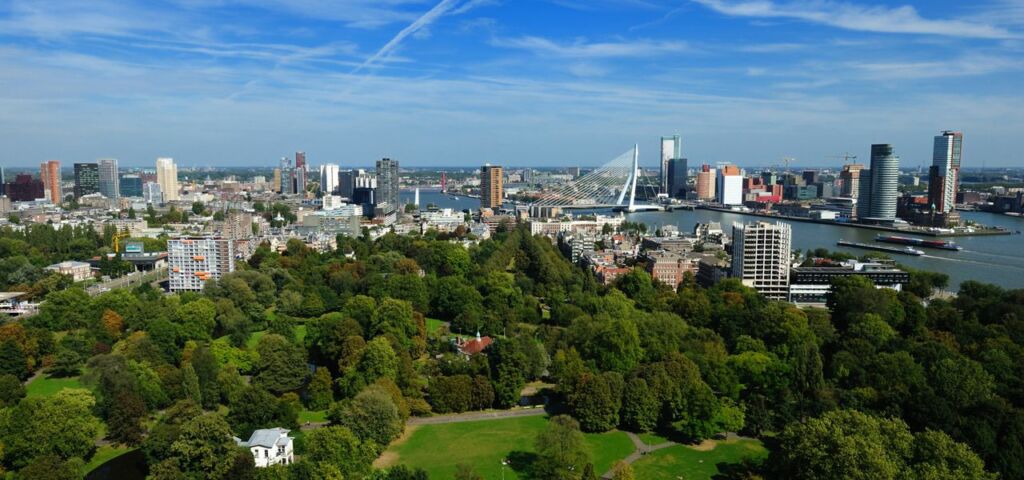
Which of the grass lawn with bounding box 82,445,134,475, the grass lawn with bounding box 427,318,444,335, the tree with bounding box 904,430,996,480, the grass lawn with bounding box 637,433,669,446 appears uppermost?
the tree with bounding box 904,430,996,480

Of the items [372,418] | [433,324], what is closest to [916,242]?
[433,324]

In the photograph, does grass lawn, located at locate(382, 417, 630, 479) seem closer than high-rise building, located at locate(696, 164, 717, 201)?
Yes

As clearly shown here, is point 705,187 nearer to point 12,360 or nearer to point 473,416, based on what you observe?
point 473,416

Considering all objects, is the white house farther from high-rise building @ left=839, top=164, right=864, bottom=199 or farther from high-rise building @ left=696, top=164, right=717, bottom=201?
high-rise building @ left=696, top=164, right=717, bottom=201

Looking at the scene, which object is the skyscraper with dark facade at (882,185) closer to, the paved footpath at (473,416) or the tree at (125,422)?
the paved footpath at (473,416)

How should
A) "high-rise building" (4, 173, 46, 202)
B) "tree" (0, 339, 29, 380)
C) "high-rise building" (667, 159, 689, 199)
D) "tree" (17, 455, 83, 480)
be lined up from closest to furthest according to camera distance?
"tree" (17, 455, 83, 480) → "tree" (0, 339, 29, 380) → "high-rise building" (4, 173, 46, 202) → "high-rise building" (667, 159, 689, 199)

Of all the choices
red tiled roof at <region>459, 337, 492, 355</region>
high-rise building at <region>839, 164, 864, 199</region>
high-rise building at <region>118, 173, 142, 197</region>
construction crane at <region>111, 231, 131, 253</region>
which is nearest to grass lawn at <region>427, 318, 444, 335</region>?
red tiled roof at <region>459, 337, 492, 355</region>

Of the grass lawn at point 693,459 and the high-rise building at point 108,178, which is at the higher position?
the high-rise building at point 108,178

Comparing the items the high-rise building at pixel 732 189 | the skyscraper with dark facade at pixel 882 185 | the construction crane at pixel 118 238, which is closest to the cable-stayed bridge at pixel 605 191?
the high-rise building at pixel 732 189
